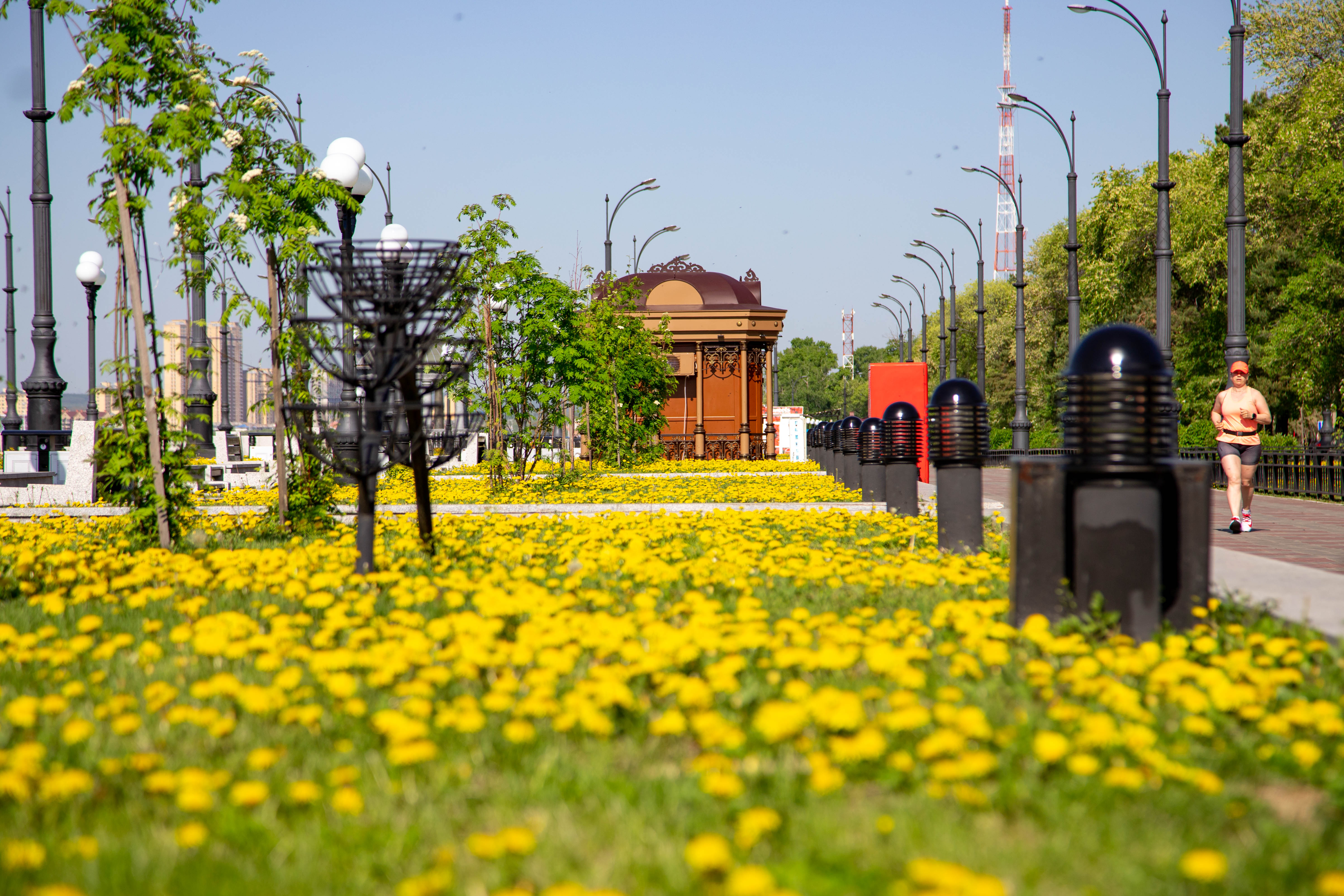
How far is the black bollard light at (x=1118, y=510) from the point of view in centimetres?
474

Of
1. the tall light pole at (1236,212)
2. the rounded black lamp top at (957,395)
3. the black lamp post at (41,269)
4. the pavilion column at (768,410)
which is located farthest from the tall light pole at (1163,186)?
the pavilion column at (768,410)

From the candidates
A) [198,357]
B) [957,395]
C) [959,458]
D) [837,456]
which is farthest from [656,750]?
[837,456]

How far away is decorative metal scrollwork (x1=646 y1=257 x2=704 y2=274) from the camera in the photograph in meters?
43.7

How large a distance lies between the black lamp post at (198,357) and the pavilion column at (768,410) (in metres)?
23.5

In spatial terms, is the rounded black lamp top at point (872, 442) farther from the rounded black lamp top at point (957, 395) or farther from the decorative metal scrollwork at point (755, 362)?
the decorative metal scrollwork at point (755, 362)

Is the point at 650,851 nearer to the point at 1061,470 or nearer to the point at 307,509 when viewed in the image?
the point at 1061,470

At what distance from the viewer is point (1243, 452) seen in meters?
10.6

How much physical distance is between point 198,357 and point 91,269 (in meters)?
12.6

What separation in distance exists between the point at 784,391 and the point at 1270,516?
161063mm

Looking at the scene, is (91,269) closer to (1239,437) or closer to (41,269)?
(41,269)

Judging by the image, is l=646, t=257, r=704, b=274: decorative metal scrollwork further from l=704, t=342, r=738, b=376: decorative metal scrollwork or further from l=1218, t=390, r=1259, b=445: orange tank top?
l=1218, t=390, r=1259, b=445: orange tank top

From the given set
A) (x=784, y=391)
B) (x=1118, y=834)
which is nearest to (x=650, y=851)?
(x=1118, y=834)

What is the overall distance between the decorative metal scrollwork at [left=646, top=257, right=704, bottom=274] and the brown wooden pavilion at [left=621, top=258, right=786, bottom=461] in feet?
0.10

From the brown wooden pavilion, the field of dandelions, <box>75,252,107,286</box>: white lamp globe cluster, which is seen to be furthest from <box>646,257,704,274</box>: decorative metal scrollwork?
the field of dandelions
